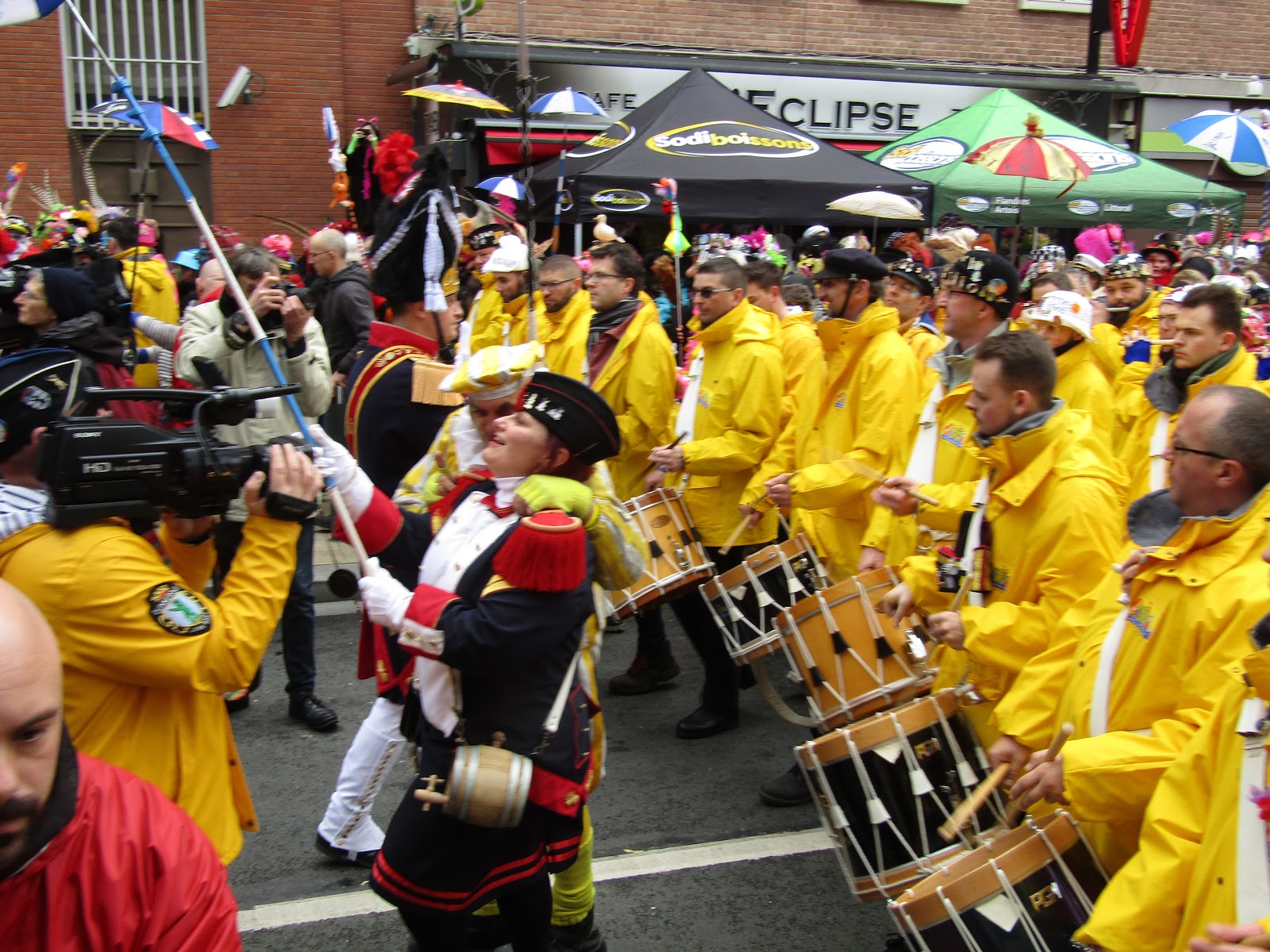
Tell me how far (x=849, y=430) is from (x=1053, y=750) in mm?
2623

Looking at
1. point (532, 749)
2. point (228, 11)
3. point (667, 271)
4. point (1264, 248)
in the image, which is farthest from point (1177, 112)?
point (532, 749)

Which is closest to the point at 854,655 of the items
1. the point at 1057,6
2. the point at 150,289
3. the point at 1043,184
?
the point at 150,289

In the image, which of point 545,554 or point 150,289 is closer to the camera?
point 545,554

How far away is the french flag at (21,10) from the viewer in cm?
279

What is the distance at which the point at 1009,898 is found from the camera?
266 cm

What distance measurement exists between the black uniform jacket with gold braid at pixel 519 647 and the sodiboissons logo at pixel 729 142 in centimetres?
866

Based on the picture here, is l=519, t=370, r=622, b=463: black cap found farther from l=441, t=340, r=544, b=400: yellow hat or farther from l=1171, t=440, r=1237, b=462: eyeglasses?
l=1171, t=440, r=1237, b=462: eyeglasses

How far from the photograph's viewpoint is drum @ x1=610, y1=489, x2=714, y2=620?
5.35 meters

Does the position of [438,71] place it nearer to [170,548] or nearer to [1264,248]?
[1264,248]

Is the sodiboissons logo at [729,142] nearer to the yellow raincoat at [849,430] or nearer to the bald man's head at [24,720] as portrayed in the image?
the yellow raincoat at [849,430]

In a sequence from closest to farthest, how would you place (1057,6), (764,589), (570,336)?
(764,589), (570,336), (1057,6)

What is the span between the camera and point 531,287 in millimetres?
4973

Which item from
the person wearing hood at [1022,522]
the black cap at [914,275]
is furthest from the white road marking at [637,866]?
the black cap at [914,275]

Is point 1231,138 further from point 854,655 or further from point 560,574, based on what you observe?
point 560,574
